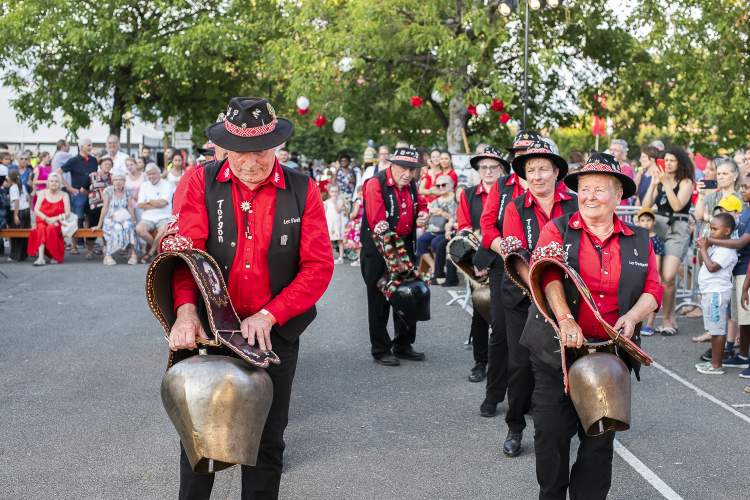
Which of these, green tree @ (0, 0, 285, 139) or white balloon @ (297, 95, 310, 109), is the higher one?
green tree @ (0, 0, 285, 139)

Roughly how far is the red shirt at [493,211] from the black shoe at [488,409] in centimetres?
118

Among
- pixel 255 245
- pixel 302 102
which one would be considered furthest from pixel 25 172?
pixel 255 245

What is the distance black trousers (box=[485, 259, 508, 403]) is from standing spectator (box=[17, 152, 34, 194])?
14913mm

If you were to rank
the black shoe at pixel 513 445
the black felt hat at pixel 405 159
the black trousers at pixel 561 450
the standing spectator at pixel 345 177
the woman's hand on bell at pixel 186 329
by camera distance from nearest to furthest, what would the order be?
the woman's hand on bell at pixel 186 329 < the black trousers at pixel 561 450 < the black shoe at pixel 513 445 < the black felt hat at pixel 405 159 < the standing spectator at pixel 345 177

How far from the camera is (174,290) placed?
398 cm

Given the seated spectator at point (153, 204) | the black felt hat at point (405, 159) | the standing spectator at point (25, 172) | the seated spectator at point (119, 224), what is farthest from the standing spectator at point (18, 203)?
the black felt hat at point (405, 159)

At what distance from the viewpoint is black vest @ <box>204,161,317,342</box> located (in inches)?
161

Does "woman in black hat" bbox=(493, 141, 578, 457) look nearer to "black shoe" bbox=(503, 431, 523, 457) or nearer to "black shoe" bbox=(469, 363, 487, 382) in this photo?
"black shoe" bbox=(503, 431, 523, 457)

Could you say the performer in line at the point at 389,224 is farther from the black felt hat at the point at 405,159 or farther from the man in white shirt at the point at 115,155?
the man in white shirt at the point at 115,155

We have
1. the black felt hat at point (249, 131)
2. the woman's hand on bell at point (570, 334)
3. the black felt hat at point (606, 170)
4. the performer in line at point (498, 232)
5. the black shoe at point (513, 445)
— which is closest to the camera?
the black felt hat at point (249, 131)

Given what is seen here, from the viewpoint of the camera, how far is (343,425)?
21.9 feet

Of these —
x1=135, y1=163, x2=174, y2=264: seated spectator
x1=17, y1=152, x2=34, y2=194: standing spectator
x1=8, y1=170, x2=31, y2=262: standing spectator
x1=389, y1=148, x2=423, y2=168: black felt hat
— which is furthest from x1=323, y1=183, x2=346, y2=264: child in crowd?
x1=389, y1=148, x2=423, y2=168: black felt hat

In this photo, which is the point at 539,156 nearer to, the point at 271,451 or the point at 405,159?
the point at 271,451

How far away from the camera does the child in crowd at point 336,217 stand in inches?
672
